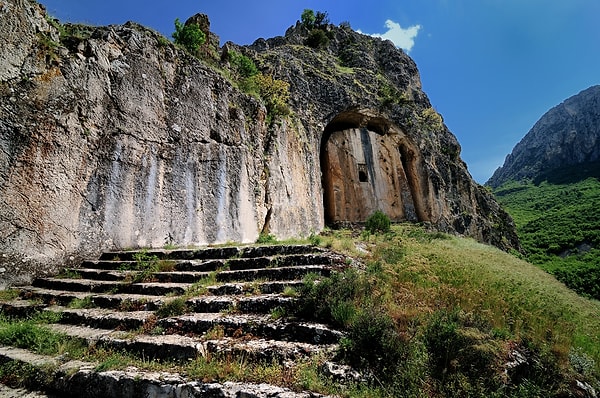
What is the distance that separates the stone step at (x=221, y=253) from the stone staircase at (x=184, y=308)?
0.03m

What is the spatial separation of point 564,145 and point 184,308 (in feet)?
313

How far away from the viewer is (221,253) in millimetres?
8219

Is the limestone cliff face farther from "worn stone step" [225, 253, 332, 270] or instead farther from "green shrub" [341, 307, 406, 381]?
"green shrub" [341, 307, 406, 381]

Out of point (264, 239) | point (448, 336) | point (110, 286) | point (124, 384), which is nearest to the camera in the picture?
point (124, 384)

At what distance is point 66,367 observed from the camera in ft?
13.2

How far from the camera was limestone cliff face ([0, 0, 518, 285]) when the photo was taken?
24.9 ft

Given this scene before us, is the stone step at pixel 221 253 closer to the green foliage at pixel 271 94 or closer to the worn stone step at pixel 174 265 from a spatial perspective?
the worn stone step at pixel 174 265

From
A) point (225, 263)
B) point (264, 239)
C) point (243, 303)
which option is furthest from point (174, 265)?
point (264, 239)

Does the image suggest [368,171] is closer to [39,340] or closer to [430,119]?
[430,119]

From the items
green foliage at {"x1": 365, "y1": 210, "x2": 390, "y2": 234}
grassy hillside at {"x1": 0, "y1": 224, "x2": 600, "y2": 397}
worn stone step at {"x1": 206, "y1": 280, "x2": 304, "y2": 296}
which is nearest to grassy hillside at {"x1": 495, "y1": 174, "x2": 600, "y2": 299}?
green foliage at {"x1": 365, "y1": 210, "x2": 390, "y2": 234}

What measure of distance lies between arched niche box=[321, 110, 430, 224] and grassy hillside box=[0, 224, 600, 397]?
18.3 meters

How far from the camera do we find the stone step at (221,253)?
7.92 metres

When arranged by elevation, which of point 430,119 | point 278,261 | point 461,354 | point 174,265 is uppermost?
point 430,119

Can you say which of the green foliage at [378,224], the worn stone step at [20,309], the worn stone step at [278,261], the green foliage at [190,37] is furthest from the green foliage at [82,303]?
the green foliage at [378,224]
